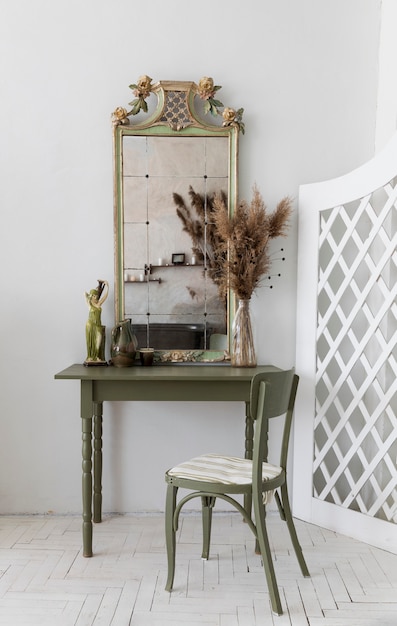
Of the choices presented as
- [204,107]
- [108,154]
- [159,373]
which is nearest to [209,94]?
[204,107]

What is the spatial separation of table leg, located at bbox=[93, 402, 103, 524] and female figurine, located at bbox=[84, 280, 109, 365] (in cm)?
23

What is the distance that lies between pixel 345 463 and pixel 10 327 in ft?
6.04

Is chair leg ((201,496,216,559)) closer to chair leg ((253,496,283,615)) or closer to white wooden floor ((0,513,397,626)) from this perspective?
white wooden floor ((0,513,397,626))

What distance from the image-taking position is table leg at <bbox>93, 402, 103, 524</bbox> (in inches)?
120

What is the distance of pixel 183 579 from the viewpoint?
8.16 ft

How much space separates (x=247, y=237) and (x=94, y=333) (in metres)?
0.89

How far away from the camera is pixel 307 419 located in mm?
3125

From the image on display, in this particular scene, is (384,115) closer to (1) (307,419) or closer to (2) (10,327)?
(1) (307,419)

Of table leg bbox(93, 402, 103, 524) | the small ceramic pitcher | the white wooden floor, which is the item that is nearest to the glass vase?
the small ceramic pitcher

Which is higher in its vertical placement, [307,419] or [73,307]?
[73,307]

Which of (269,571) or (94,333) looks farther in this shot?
(94,333)

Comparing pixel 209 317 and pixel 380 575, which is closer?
pixel 380 575

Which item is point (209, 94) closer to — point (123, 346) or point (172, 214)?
point (172, 214)

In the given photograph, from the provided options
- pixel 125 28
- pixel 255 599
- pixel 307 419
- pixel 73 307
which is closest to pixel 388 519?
pixel 307 419
